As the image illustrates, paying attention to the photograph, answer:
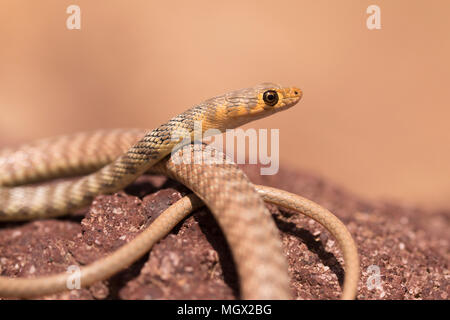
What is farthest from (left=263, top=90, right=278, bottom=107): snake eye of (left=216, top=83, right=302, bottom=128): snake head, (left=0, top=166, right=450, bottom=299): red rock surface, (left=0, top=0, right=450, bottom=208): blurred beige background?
(left=0, top=0, right=450, bottom=208): blurred beige background

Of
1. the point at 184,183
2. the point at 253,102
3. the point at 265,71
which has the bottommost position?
the point at 184,183

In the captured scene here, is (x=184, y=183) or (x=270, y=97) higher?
Answer: (x=270, y=97)

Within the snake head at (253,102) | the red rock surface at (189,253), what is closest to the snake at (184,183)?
the snake head at (253,102)

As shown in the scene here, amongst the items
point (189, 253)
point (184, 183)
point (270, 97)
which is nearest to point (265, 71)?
point (270, 97)

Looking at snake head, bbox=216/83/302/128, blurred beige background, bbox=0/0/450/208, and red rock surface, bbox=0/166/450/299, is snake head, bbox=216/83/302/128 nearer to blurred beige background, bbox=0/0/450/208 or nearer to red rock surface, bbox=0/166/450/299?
red rock surface, bbox=0/166/450/299

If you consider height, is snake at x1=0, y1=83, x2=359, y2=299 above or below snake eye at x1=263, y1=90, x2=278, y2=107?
below

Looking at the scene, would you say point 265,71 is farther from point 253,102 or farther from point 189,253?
point 189,253

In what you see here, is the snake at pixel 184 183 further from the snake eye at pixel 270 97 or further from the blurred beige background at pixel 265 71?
the blurred beige background at pixel 265 71
